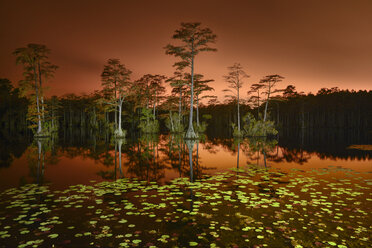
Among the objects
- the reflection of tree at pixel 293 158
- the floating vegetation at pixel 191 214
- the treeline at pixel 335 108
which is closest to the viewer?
the floating vegetation at pixel 191 214

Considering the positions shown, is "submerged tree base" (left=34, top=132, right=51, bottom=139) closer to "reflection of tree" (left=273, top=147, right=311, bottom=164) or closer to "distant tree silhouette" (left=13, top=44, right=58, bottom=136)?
"distant tree silhouette" (left=13, top=44, right=58, bottom=136)

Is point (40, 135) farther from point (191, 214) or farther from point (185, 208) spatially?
point (191, 214)

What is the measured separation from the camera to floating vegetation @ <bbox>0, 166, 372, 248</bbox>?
4109mm

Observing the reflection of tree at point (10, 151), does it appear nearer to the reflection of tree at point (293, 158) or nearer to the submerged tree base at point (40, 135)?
the submerged tree base at point (40, 135)

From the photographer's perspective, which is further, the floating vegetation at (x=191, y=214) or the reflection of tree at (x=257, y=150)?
the reflection of tree at (x=257, y=150)

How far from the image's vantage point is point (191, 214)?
5.30 meters

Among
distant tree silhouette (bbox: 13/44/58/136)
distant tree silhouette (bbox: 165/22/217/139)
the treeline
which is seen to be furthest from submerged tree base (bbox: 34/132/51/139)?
the treeline

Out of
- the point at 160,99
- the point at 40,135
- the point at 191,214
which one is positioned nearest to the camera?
the point at 191,214

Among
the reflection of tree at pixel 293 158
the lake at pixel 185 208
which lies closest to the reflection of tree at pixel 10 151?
the lake at pixel 185 208

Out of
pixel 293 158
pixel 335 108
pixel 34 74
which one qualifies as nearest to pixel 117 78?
pixel 34 74

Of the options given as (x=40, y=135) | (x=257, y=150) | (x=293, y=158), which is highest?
(x=40, y=135)

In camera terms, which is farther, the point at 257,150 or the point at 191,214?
the point at 257,150

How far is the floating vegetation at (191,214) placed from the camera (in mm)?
4109

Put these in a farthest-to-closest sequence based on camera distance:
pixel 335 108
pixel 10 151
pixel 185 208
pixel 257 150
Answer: pixel 335 108
pixel 257 150
pixel 10 151
pixel 185 208
